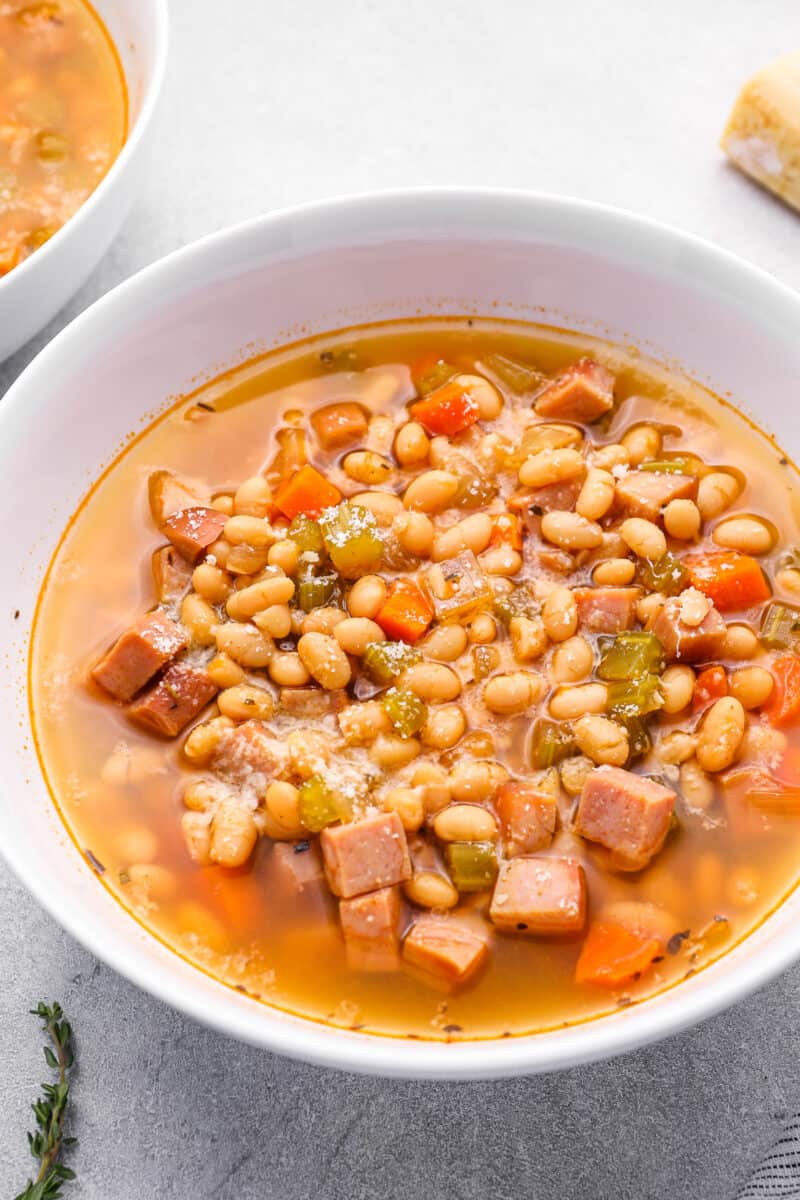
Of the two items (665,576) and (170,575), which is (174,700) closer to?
(170,575)

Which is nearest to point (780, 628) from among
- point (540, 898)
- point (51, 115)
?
point (540, 898)

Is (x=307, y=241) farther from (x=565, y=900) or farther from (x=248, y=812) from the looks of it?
(x=565, y=900)

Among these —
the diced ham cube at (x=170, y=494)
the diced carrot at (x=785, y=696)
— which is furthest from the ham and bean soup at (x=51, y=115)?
the diced carrot at (x=785, y=696)

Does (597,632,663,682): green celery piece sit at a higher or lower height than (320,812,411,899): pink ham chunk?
higher

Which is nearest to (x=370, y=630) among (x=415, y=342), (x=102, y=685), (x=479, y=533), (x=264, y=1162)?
(x=479, y=533)

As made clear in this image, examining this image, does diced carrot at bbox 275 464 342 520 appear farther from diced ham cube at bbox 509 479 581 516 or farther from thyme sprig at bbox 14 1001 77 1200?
thyme sprig at bbox 14 1001 77 1200

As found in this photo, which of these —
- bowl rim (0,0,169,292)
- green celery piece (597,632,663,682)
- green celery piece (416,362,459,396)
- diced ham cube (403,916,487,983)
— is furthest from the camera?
green celery piece (416,362,459,396)

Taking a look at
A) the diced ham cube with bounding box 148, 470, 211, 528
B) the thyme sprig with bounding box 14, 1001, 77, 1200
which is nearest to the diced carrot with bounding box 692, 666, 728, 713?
the diced ham cube with bounding box 148, 470, 211, 528

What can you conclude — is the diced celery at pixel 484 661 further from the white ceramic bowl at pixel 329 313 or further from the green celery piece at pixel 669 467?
the white ceramic bowl at pixel 329 313
